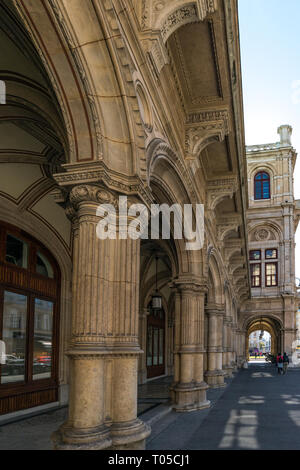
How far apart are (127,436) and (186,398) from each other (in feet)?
20.6

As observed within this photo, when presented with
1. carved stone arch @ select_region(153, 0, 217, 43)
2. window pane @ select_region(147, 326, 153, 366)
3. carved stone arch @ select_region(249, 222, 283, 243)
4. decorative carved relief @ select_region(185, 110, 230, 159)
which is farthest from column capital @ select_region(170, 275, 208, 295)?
carved stone arch @ select_region(249, 222, 283, 243)

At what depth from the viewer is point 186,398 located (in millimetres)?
12258

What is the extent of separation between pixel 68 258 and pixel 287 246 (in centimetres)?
3519

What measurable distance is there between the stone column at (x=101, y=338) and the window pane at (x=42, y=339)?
230 inches

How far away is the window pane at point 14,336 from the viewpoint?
10.7 metres

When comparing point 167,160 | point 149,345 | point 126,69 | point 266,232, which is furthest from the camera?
point 266,232

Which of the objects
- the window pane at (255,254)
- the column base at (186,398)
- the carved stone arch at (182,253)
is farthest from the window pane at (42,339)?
the window pane at (255,254)

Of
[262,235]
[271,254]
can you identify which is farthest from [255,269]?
[262,235]

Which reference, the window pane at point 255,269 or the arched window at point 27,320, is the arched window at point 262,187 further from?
the arched window at point 27,320

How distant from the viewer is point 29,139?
977 cm

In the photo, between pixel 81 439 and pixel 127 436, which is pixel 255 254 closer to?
pixel 127 436

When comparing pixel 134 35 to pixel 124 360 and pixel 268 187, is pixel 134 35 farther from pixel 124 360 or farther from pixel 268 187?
pixel 268 187


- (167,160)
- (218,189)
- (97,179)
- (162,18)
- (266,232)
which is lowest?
(97,179)

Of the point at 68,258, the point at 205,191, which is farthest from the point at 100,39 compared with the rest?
the point at 205,191
